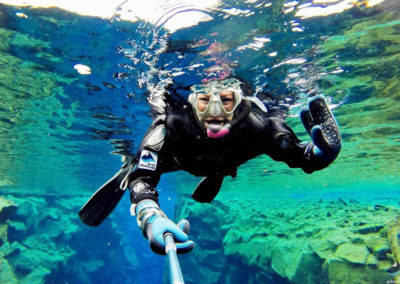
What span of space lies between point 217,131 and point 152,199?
1.45 m

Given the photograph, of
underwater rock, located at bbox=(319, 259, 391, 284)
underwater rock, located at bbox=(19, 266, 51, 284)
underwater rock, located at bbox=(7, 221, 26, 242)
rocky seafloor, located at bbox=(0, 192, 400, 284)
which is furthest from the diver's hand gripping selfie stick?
underwater rock, located at bbox=(7, 221, 26, 242)

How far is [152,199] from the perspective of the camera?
110 inches

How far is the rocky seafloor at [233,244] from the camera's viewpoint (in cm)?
930

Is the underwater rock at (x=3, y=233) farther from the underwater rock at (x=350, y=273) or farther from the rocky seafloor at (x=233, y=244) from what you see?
the underwater rock at (x=350, y=273)

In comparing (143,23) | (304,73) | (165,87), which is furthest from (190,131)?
(304,73)

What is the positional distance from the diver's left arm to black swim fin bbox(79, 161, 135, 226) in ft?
9.34

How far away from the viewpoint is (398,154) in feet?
68.9

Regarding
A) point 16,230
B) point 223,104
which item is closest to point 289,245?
point 223,104

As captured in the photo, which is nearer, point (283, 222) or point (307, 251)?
point (307, 251)

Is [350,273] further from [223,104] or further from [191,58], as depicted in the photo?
[191,58]

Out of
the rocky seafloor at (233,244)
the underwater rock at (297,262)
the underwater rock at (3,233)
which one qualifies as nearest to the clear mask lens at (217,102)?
the rocky seafloor at (233,244)

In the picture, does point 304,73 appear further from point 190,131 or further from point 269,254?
point 269,254

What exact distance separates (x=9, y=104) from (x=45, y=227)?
57.3ft

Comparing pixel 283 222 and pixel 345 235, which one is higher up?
pixel 345 235
